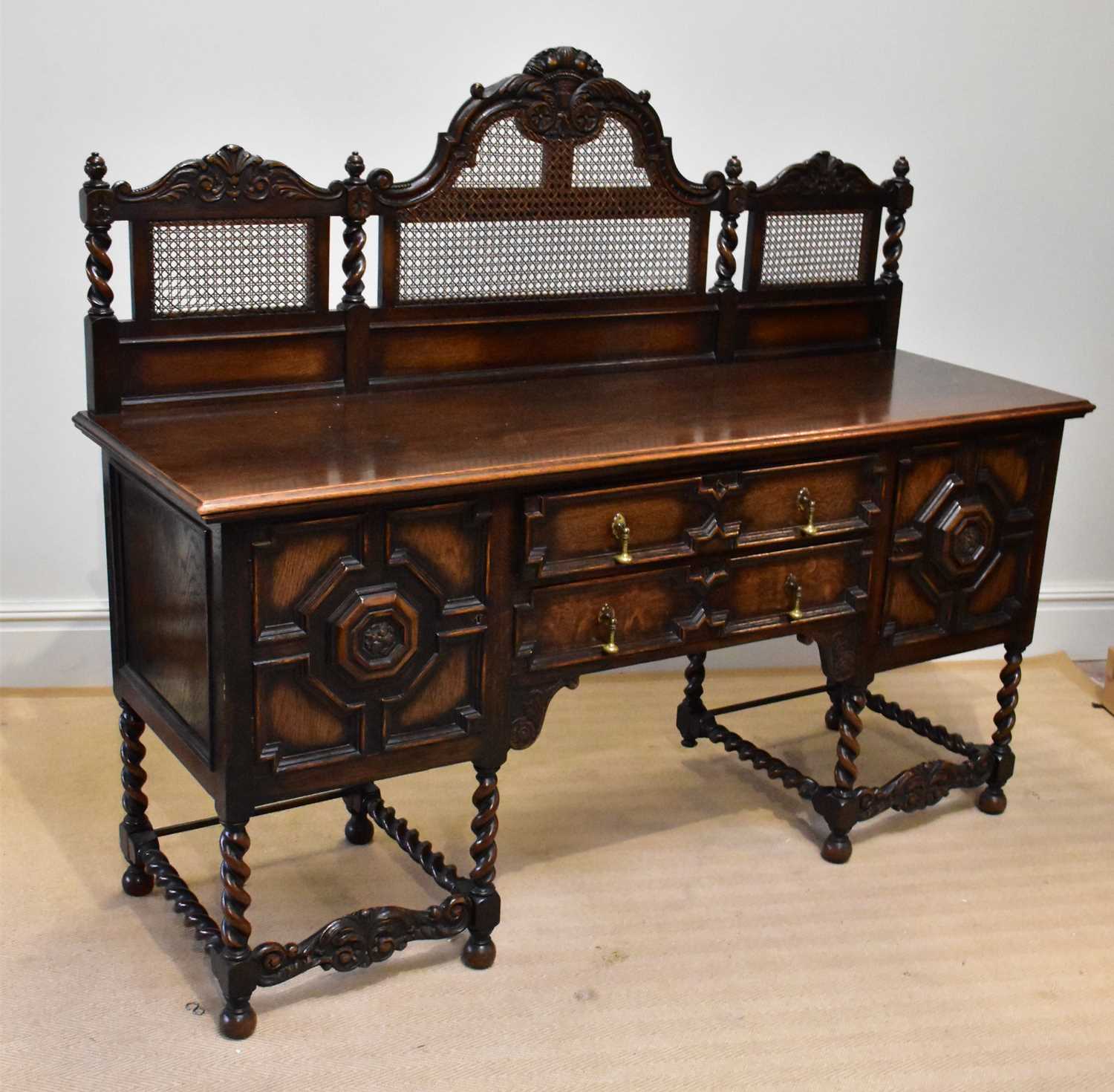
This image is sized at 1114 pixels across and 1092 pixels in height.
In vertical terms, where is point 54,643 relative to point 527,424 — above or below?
below

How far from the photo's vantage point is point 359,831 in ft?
11.3

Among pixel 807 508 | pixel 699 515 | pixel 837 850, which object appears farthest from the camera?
pixel 837 850

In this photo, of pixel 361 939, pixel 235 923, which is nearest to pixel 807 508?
pixel 361 939

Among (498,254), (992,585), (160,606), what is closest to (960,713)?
(992,585)

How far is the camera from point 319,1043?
9.22ft

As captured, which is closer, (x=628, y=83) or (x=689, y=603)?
(x=689, y=603)

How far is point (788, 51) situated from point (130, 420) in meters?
2.17

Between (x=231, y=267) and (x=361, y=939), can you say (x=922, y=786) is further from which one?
(x=231, y=267)

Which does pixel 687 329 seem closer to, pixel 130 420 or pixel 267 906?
pixel 130 420

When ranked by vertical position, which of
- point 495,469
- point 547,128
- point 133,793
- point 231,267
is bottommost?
point 133,793

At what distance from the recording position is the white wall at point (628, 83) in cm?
375

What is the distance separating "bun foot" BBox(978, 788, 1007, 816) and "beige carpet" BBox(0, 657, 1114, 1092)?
0.14ft

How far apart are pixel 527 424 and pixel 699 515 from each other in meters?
0.37

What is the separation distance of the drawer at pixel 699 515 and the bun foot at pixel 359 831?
0.90 meters
